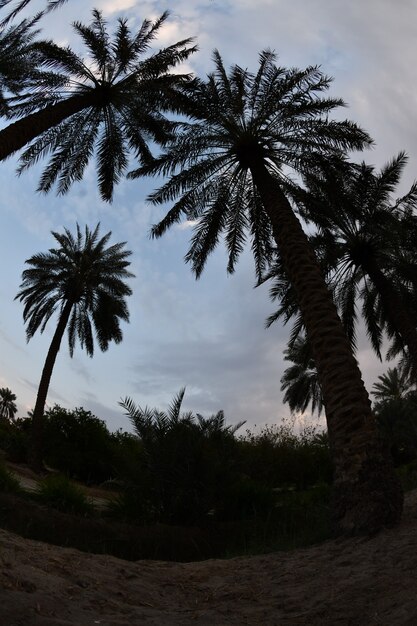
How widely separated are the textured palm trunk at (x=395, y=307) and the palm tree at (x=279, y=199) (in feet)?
12.8

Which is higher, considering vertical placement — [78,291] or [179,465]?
[78,291]

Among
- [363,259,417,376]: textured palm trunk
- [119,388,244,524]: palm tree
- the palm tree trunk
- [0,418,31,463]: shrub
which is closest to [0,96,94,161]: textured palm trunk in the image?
[119,388,244,524]: palm tree

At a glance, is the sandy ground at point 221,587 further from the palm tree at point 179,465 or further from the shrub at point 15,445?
the shrub at point 15,445

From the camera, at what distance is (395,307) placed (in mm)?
17312

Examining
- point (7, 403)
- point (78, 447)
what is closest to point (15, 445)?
point (78, 447)

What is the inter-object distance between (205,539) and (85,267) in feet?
65.8

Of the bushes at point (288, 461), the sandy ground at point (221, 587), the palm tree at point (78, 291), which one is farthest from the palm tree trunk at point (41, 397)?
the sandy ground at point (221, 587)

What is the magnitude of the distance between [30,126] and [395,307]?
11.5 m

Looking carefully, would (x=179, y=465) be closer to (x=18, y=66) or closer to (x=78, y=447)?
(x=18, y=66)

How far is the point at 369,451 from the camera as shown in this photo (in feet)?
26.7

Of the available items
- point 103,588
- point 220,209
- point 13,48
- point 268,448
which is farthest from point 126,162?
point 268,448

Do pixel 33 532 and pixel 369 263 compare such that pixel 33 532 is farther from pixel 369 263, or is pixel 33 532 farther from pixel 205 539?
pixel 369 263

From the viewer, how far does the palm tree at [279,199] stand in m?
8.30

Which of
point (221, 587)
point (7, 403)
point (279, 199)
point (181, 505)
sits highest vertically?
point (7, 403)
